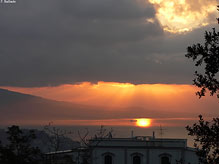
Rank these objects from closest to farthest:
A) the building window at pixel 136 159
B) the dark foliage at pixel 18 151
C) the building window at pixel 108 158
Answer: the dark foliage at pixel 18 151
the building window at pixel 136 159
the building window at pixel 108 158

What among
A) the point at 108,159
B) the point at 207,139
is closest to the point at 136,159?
the point at 108,159

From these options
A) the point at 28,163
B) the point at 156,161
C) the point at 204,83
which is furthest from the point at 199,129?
the point at 156,161

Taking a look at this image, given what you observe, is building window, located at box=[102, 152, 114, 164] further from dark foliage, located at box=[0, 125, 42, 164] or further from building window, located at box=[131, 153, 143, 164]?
dark foliage, located at box=[0, 125, 42, 164]

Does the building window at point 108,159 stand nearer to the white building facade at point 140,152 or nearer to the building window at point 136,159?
the white building facade at point 140,152

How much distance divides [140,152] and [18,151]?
32.9m

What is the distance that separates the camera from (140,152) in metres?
55.0

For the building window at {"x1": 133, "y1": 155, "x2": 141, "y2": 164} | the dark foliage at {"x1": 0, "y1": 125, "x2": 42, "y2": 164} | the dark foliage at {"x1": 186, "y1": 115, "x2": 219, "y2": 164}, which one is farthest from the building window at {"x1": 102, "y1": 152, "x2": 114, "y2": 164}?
the dark foliage at {"x1": 186, "y1": 115, "x2": 219, "y2": 164}

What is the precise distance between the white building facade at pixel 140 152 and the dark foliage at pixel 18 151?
3038 cm

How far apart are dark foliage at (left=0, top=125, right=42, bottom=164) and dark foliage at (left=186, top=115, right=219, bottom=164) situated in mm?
11481

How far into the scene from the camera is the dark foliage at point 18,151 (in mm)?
23250

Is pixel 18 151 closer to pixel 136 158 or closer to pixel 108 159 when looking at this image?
pixel 108 159

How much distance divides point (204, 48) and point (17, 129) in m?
13.6

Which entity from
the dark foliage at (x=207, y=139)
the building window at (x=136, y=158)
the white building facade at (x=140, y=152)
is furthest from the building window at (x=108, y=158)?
the dark foliage at (x=207, y=139)

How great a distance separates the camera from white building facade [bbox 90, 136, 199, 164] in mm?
54438
